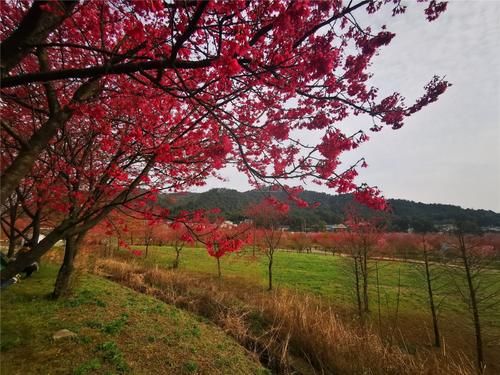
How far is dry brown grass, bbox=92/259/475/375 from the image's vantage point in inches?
213

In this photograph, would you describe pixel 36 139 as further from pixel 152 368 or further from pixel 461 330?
pixel 461 330

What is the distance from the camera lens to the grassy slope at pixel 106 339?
15.3 ft

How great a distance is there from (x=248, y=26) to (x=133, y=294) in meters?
10.1

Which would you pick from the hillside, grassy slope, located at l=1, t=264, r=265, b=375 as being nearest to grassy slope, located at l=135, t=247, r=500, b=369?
grassy slope, located at l=1, t=264, r=265, b=375

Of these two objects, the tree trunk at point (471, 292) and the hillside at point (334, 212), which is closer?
the tree trunk at point (471, 292)

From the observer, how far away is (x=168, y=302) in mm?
10344

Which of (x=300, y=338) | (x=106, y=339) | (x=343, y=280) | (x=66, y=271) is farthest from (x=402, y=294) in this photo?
(x=66, y=271)

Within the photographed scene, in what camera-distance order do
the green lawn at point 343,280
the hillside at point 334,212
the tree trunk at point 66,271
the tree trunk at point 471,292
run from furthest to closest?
1. the hillside at point 334,212
2. the green lawn at point 343,280
3. the tree trunk at point 471,292
4. the tree trunk at point 66,271

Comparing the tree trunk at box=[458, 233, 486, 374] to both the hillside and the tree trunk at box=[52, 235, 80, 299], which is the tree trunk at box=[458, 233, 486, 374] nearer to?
the tree trunk at box=[52, 235, 80, 299]

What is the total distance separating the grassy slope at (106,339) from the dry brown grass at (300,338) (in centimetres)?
78

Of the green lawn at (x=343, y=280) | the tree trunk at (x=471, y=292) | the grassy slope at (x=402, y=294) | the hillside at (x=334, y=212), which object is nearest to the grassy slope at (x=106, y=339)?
the grassy slope at (x=402, y=294)

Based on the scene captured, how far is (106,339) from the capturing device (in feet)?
18.4

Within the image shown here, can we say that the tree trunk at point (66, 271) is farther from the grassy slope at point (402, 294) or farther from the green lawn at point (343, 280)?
the green lawn at point (343, 280)

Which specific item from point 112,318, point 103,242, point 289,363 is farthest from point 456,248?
point 103,242
